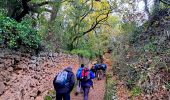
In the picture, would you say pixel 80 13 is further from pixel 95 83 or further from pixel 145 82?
pixel 145 82

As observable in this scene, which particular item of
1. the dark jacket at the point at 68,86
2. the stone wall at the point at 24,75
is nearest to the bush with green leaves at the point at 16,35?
the stone wall at the point at 24,75

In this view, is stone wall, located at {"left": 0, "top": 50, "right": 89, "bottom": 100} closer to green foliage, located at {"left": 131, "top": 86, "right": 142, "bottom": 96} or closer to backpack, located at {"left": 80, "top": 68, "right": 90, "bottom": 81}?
backpack, located at {"left": 80, "top": 68, "right": 90, "bottom": 81}

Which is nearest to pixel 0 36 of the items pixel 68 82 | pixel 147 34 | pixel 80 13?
pixel 68 82

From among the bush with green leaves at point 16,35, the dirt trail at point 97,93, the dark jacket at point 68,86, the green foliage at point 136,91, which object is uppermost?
the bush with green leaves at point 16,35

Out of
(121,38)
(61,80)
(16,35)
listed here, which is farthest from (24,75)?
(121,38)

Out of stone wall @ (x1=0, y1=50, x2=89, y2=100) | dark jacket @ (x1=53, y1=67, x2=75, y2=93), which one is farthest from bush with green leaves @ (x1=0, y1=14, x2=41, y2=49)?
dark jacket @ (x1=53, y1=67, x2=75, y2=93)

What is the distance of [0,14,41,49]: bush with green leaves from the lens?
1034cm

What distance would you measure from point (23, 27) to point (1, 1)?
6.96 ft

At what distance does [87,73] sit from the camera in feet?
42.1

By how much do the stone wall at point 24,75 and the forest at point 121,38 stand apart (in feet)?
1.43

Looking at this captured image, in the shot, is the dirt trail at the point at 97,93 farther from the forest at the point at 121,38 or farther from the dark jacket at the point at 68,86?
the dark jacket at the point at 68,86

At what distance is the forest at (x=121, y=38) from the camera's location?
1134 centimetres

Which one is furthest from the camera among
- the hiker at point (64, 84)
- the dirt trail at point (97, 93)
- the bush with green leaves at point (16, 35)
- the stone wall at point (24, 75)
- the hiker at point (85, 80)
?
the dirt trail at point (97, 93)

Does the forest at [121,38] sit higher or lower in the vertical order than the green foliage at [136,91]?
higher
